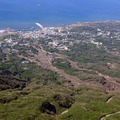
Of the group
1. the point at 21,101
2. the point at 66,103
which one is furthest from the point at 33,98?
the point at 66,103

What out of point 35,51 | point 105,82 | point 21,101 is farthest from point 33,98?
point 35,51

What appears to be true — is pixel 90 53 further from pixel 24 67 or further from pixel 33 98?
pixel 33 98

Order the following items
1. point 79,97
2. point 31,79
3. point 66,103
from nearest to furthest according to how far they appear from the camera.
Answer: point 66,103
point 79,97
point 31,79

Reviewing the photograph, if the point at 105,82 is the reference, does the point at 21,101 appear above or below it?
above

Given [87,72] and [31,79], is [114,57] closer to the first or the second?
[87,72]

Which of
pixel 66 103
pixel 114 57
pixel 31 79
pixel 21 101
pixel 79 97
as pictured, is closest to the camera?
pixel 21 101

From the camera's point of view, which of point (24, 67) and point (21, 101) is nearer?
point (21, 101)

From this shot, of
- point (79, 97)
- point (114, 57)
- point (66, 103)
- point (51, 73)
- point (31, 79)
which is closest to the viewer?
point (66, 103)

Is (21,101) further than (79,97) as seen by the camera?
No

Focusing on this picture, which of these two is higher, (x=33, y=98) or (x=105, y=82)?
(x=33, y=98)
